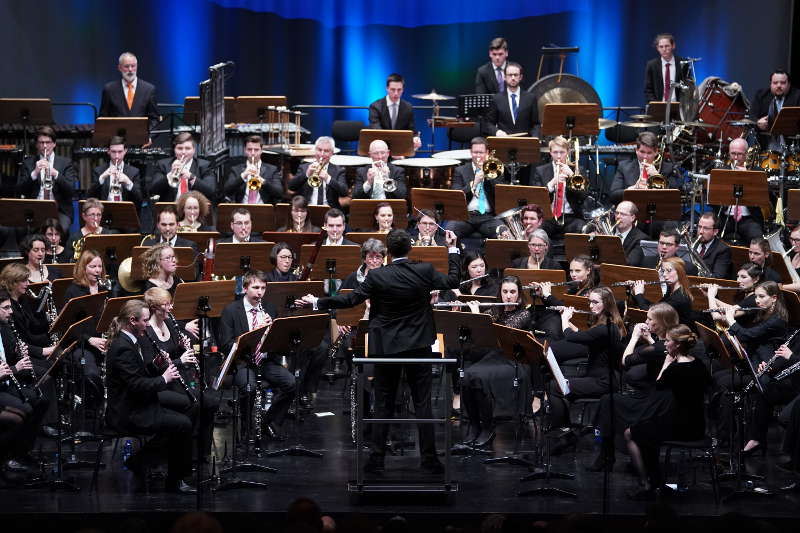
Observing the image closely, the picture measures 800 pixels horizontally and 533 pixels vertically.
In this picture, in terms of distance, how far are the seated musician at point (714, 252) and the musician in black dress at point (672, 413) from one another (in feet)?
8.59

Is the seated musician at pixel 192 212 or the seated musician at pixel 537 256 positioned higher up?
the seated musician at pixel 192 212

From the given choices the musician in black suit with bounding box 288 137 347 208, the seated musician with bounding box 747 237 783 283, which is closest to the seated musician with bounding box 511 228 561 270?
the seated musician with bounding box 747 237 783 283

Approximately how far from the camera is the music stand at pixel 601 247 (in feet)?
30.2

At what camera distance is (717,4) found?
1508 cm

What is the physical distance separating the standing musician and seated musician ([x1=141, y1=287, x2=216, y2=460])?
3.21m

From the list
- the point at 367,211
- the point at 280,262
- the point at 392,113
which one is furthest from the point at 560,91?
the point at 280,262

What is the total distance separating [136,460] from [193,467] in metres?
0.42

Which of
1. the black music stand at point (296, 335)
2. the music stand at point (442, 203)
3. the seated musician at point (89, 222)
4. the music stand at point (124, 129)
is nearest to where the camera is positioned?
the black music stand at point (296, 335)

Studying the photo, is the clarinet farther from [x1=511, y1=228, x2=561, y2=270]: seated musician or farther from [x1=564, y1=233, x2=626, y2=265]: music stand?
[x1=564, y1=233, x2=626, y2=265]: music stand

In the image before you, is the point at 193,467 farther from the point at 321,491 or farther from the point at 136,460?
the point at 321,491

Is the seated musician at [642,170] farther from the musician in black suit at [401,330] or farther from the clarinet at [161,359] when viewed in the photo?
the clarinet at [161,359]

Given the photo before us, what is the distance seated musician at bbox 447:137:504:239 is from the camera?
10.8 meters

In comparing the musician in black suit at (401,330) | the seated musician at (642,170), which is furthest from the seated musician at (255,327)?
the seated musician at (642,170)

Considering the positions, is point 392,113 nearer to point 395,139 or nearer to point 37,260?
point 395,139
